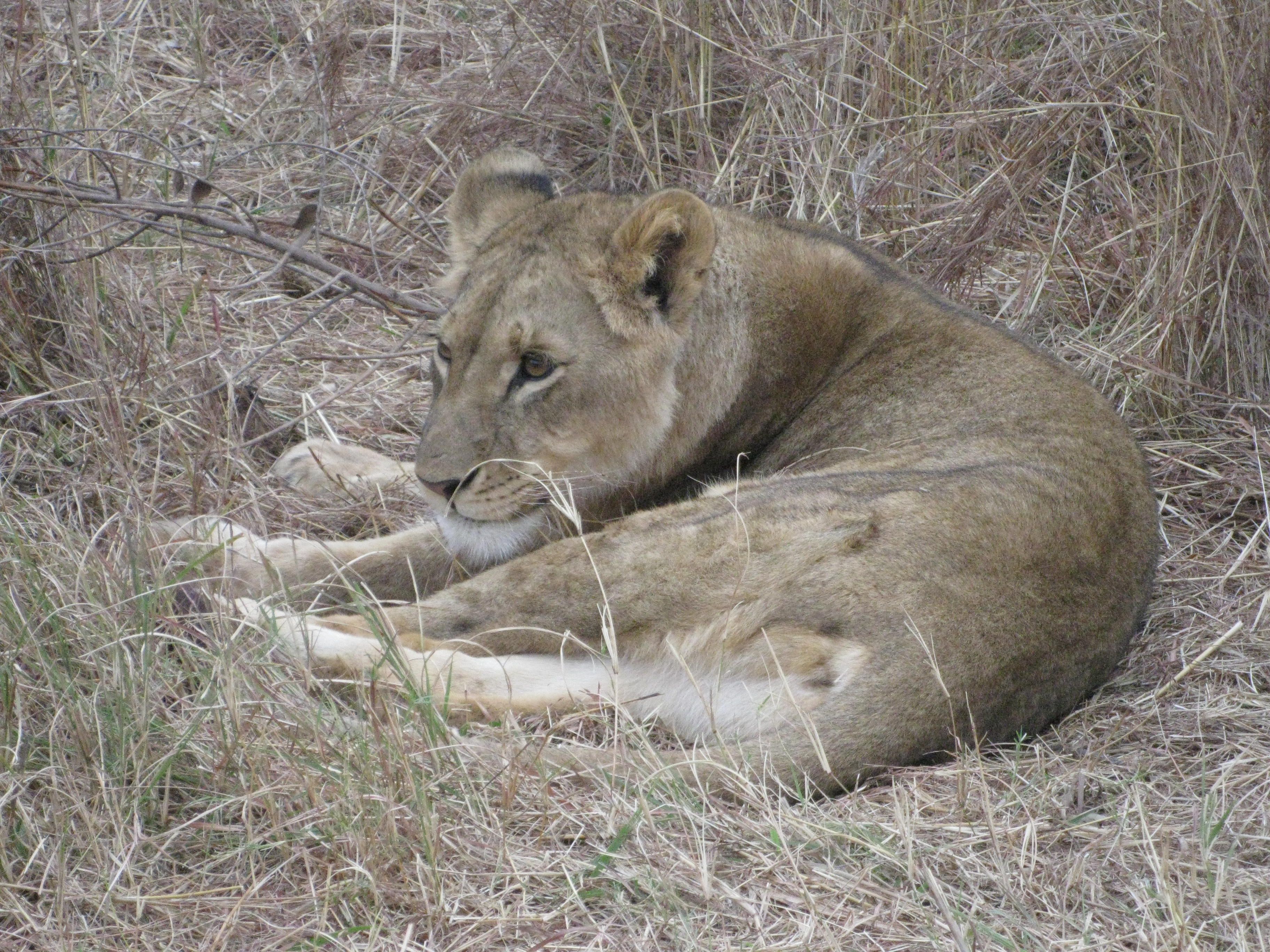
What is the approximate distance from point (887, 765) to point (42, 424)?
2867 millimetres

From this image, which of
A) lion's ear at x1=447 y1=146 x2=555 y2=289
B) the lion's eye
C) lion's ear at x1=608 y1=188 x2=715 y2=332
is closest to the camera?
lion's ear at x1=608 y1=188 x2=715 y2=332

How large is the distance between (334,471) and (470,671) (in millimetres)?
1506

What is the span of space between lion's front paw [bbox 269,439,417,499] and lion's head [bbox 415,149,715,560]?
2.11ft

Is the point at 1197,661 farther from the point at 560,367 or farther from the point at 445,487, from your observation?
the point at 445,487

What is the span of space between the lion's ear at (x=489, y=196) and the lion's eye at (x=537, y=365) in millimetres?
757

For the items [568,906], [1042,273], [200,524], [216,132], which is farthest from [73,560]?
[216,132]

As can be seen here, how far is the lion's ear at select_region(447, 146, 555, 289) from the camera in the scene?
4797mm

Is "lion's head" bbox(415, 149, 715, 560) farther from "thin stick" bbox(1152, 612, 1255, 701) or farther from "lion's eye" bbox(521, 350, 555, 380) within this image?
"thin stick" bbox(1152, 612, 1255, 701)

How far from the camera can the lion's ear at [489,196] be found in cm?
480

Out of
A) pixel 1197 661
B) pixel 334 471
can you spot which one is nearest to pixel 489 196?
pixel 334 471

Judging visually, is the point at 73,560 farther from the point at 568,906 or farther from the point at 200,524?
the point at 568,906

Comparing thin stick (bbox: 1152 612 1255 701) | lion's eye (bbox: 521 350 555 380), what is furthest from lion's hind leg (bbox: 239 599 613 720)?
thin stick (bbox: 1152 612 1255 701)

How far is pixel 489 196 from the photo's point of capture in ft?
15.9

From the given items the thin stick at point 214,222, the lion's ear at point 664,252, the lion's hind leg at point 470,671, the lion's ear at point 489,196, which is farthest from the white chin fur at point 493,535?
the thin stick at point 214,222
